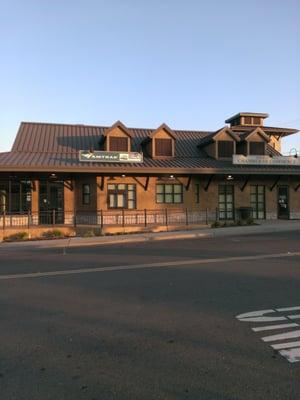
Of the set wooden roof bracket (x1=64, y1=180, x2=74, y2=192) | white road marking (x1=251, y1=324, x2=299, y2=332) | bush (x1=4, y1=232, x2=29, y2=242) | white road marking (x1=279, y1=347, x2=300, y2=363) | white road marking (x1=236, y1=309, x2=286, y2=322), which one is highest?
wooden roof bracket (x1=64, y1=180, x2=74, y2=192)

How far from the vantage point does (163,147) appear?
26422 mm

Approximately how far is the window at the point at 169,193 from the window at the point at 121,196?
1668 mm

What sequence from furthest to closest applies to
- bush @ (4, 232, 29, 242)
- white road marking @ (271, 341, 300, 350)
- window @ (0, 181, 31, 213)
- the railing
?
window @ (0, 181, 31, 213), the railing, bush @ (4, 232, 29, 242), white road marking @ (271, 341, 300, 350)

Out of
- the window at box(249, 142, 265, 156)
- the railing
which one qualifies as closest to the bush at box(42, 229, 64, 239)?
the railing

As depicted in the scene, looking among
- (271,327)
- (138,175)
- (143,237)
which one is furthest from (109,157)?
(271,327)

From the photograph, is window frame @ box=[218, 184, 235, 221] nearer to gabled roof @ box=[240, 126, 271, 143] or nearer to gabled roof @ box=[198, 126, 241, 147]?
gabled roof @ box=[198, 126, 241, 147]

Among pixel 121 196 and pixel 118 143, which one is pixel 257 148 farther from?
pixel 121 196

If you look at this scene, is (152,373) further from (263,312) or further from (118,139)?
(118,139)

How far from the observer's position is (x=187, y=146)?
94.1ft

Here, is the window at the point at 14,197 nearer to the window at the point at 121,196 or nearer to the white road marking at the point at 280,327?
the window at the point at 121,196

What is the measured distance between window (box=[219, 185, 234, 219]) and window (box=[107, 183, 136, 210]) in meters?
6.01

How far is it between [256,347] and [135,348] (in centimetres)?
142

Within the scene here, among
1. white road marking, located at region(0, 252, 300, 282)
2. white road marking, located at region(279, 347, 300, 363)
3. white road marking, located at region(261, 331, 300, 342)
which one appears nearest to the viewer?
white road marking, located at region(279, 347, 300, 363)

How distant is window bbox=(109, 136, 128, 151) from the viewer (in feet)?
83.5
